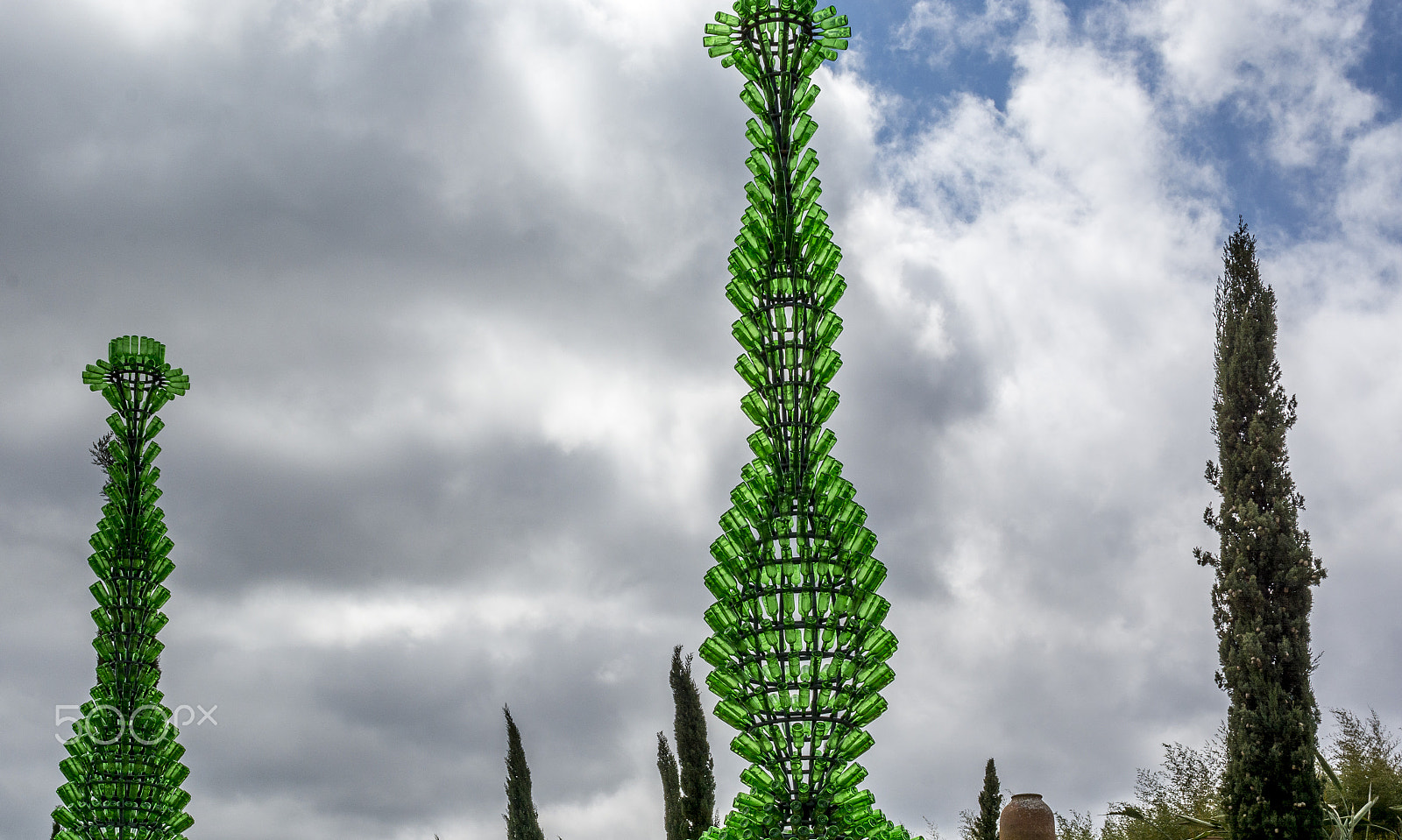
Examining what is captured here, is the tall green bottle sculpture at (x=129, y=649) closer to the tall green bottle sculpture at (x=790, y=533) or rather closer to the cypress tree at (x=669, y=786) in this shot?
the tall green bottle sculpture at (x=790, y=533)

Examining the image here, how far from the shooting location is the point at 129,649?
768 cm

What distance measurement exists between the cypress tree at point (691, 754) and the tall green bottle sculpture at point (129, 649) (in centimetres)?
873

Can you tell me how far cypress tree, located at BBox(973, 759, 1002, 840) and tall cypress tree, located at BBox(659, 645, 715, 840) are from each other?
11.8 ft

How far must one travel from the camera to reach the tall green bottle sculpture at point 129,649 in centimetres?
731

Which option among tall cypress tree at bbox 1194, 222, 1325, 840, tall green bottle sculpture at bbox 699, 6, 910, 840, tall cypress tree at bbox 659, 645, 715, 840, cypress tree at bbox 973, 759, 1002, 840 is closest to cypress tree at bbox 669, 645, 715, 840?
tall cypress tree at bbox 659, 645, 715, 840

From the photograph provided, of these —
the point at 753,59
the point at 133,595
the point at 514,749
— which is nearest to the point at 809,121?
the point at 753,59

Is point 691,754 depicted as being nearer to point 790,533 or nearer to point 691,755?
point 691,755

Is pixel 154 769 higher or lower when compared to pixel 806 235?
lower

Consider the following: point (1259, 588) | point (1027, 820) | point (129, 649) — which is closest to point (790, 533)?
point (129, 649)

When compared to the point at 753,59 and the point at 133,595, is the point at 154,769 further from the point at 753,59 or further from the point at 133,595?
the point at 753,59

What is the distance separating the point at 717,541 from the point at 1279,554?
8764 mm

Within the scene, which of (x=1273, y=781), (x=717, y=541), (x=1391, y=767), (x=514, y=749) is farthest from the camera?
(x=514, y=749)

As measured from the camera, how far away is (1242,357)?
12258 millimetres

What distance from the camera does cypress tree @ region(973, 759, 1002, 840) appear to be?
14.3 m
